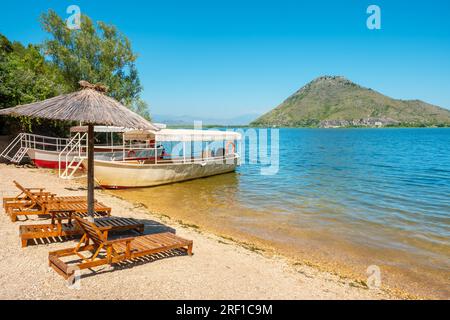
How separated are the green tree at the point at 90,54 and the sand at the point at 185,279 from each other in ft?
87.0

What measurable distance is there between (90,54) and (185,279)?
32.1m

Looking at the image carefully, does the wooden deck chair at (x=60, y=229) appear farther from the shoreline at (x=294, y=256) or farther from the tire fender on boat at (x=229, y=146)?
the tire fender on boat at (x=229, y=146)

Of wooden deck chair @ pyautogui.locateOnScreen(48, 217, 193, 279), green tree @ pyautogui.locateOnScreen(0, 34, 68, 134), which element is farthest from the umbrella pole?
green tree @ pyautogui.locateOnScreen(0, 34, 68, 134)

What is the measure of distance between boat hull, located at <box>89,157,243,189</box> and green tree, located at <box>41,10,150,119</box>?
15.7m

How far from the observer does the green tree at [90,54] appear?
32.1 m

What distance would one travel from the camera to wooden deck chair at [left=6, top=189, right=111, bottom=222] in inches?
396

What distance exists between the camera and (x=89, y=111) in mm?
7023

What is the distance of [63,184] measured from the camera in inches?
694

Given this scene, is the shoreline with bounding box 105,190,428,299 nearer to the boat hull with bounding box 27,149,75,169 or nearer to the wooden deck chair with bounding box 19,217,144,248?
the wooden deck chair with bounding box 19,217,144,248

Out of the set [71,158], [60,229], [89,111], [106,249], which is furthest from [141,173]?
[106,249]

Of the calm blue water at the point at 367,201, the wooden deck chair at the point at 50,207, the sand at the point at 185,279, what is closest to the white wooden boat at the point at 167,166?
the calm blue water at the point at 367,201

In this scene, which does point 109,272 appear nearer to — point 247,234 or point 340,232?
point 247,234
